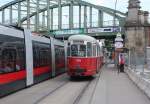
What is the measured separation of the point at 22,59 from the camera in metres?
20.5

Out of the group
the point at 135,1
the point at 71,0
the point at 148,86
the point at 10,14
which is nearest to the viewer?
the point at 148,86

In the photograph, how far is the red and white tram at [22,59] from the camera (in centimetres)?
A: 1762

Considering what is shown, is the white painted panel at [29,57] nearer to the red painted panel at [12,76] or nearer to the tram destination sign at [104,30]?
the red painted panel at [12,76]

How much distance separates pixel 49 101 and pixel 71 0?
8344cm

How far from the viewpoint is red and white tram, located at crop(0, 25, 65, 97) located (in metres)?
17.6

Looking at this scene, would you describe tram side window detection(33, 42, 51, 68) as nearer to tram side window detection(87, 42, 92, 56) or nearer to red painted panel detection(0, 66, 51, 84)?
red painted panel detection(0, 66, 51, 84)

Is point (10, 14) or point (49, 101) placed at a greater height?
point (10, 14)

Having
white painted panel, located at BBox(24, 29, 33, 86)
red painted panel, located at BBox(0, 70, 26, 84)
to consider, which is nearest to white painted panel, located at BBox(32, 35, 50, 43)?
white painted panel, located at BBox(24, 29, 33, 86)

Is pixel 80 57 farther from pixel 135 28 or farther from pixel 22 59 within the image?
pixel 135 28

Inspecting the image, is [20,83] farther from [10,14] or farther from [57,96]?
[10,14]

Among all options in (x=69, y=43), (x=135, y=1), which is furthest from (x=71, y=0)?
(x=69, y=43)

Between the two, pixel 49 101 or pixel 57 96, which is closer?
pixel 49 101

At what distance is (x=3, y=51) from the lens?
688 inches

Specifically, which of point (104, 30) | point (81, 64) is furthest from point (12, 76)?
point (104, 30)
